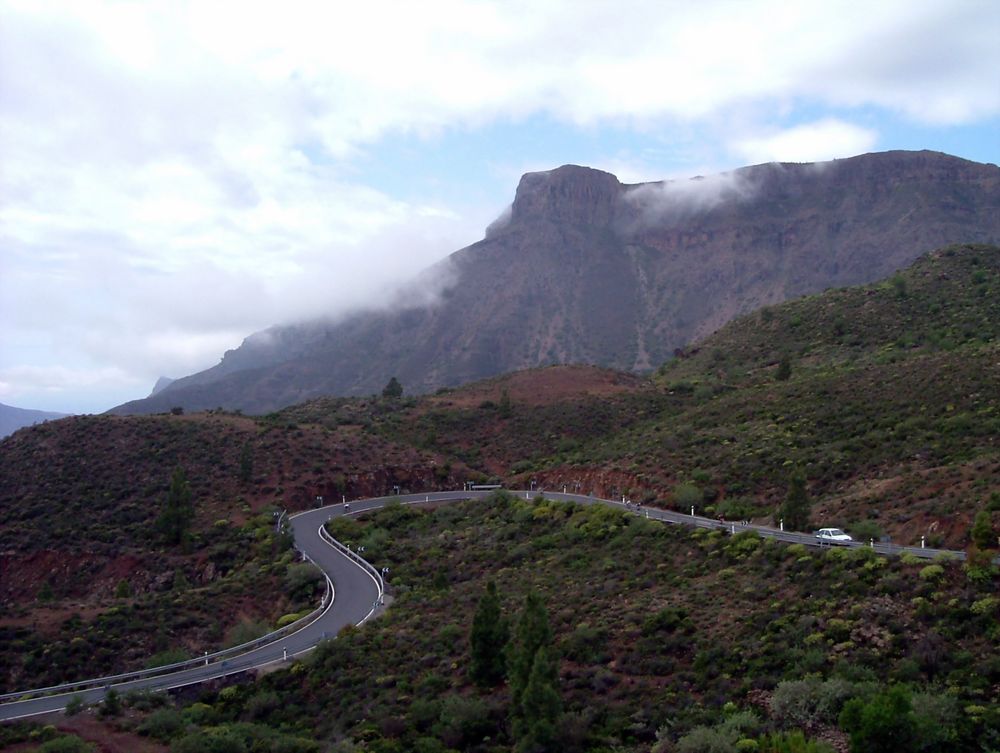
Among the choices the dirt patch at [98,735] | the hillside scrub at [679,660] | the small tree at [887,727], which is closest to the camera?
the small tree at [887,727]

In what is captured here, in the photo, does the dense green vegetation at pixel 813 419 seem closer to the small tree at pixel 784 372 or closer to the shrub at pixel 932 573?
the small tree at pixel 784 372

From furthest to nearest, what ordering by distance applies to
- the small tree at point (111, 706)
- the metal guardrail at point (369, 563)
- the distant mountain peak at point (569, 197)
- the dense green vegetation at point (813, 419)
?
1. the distant mountain peak at point (569, 197)
2. the dense green vegetation at point (813, 419)
3. the metal guardrail at point (369, 563)
4. the small tree at point (111, 706)

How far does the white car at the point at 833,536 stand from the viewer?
24.4m

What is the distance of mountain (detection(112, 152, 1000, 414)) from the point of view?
137375 mm

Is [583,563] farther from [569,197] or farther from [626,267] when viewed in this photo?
[569,197]

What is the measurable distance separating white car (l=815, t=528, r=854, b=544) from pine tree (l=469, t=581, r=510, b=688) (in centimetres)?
1082

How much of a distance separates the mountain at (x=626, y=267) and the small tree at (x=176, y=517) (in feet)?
285

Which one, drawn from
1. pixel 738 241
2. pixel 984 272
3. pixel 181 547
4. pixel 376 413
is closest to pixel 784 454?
pixel 181 547

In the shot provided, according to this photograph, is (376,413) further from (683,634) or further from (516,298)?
(516,298)

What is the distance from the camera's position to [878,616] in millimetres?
17578

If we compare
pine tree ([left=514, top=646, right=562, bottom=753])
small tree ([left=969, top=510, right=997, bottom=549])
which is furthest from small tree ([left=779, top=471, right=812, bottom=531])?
pine tree ([left=514, top=646, right=562, bottom=753])

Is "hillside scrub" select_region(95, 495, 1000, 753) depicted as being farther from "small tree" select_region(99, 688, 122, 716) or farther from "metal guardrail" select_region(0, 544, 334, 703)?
"metal guardrail" select_region(0, 544, 334, 703)

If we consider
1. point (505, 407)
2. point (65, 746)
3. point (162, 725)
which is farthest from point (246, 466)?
point (65, 746)

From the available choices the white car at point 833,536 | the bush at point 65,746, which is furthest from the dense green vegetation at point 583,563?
the bush at point 65,746
